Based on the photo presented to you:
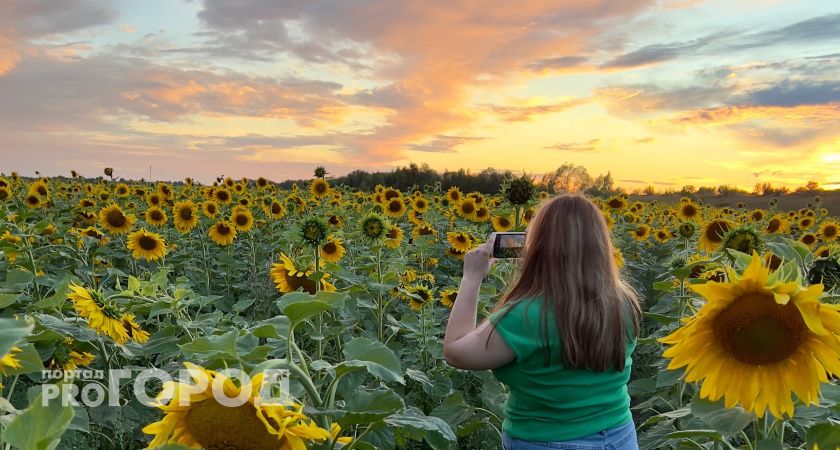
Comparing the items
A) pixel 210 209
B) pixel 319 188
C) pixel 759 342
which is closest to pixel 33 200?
pixel 210 209

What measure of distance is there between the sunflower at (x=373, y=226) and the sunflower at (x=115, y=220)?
394cm

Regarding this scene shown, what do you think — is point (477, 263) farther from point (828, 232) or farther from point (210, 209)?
point (828, 232)

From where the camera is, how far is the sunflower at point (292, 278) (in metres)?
4.05

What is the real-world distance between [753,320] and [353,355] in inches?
43.1

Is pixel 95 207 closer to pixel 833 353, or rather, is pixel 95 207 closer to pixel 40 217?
pixel 40 217

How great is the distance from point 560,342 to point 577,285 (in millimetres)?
246

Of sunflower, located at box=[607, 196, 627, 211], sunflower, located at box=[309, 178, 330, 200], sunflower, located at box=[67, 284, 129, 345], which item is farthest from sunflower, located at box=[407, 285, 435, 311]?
sunflower, located at box=[607, 196, 627, 211]

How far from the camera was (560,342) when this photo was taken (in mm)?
2398

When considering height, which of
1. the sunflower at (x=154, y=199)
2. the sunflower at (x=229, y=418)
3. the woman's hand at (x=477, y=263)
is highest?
the sunflower at (x=154, y=199)

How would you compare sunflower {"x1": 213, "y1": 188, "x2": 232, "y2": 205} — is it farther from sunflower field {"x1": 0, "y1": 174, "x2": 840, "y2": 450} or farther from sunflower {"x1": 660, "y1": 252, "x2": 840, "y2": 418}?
sunflower {"x1": 660, "y1": 252, "x2": 840, "y2": 418}

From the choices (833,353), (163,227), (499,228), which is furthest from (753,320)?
(163,227)

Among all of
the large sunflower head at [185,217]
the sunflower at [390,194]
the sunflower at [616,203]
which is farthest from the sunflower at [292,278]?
the sunflower at [616,203]

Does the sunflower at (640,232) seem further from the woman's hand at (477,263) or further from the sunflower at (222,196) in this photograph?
the woman's hand at (477,263)

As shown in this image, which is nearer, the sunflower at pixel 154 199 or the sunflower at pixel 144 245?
the sunflower at pixel 144 245
